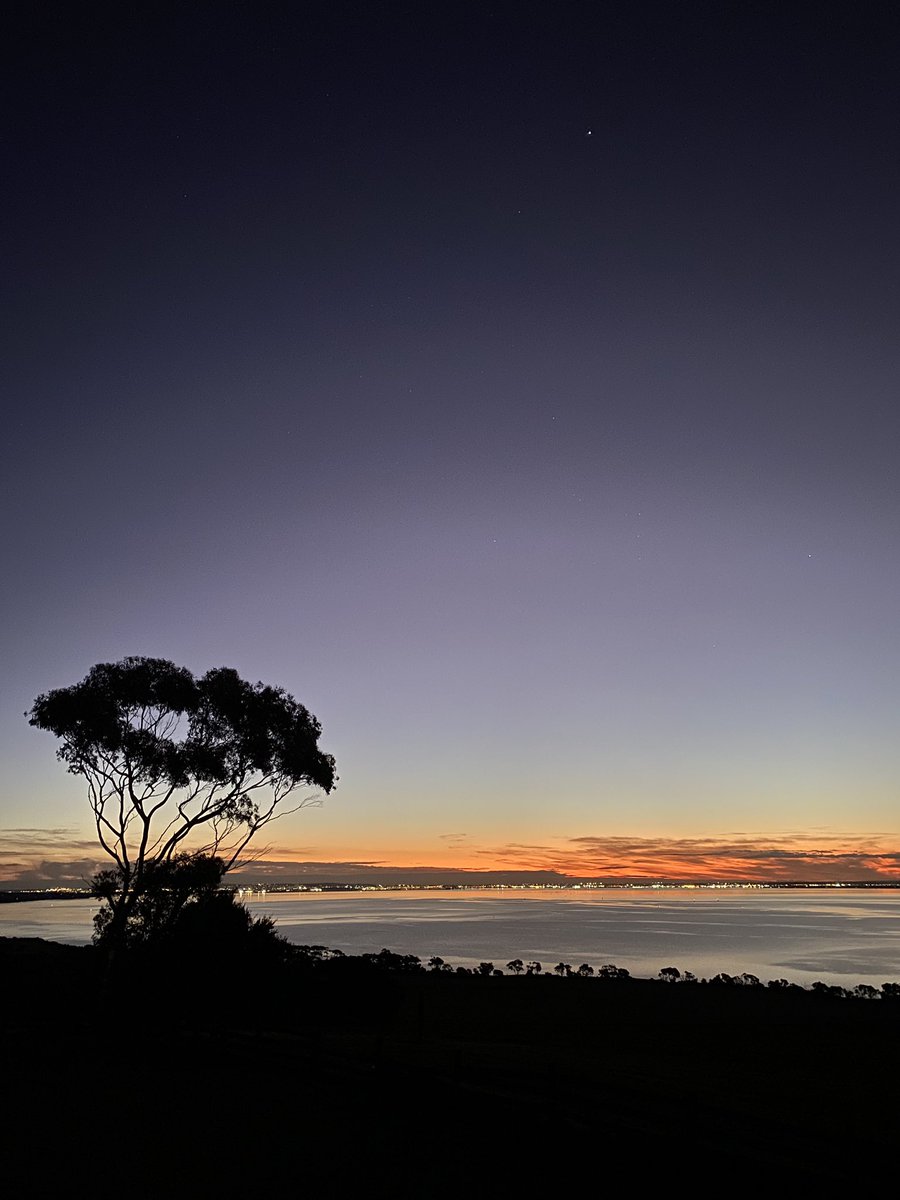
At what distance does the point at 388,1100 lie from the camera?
18672 mm

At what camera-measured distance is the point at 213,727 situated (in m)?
34.8

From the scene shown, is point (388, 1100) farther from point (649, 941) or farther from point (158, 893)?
point (649, 941)

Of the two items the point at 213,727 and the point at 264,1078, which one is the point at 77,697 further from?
the point at 264,1078

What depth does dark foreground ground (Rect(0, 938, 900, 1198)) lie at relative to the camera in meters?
13.9

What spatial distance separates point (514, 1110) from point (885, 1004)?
4121cm

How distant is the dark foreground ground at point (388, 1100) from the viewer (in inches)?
547

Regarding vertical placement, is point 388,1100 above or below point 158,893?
below

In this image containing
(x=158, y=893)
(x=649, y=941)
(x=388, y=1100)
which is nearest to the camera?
(x=388, y=1100)

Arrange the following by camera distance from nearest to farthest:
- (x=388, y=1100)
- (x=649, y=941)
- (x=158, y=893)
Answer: (x=388, y=1100), (x=158, y=893), (x=649, y=941)

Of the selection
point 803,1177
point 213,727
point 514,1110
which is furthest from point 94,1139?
point 213,727

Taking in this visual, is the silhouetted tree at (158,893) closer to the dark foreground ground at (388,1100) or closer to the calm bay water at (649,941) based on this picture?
the dark foreground ground at (388,1100)

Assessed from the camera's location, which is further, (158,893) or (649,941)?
(649,941)

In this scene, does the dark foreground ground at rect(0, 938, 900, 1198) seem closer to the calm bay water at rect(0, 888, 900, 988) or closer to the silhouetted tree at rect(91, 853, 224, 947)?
the silhouetted tree at rect(91, 853, 224, 947)

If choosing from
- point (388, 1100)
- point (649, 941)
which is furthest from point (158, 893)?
point (649, 941)
